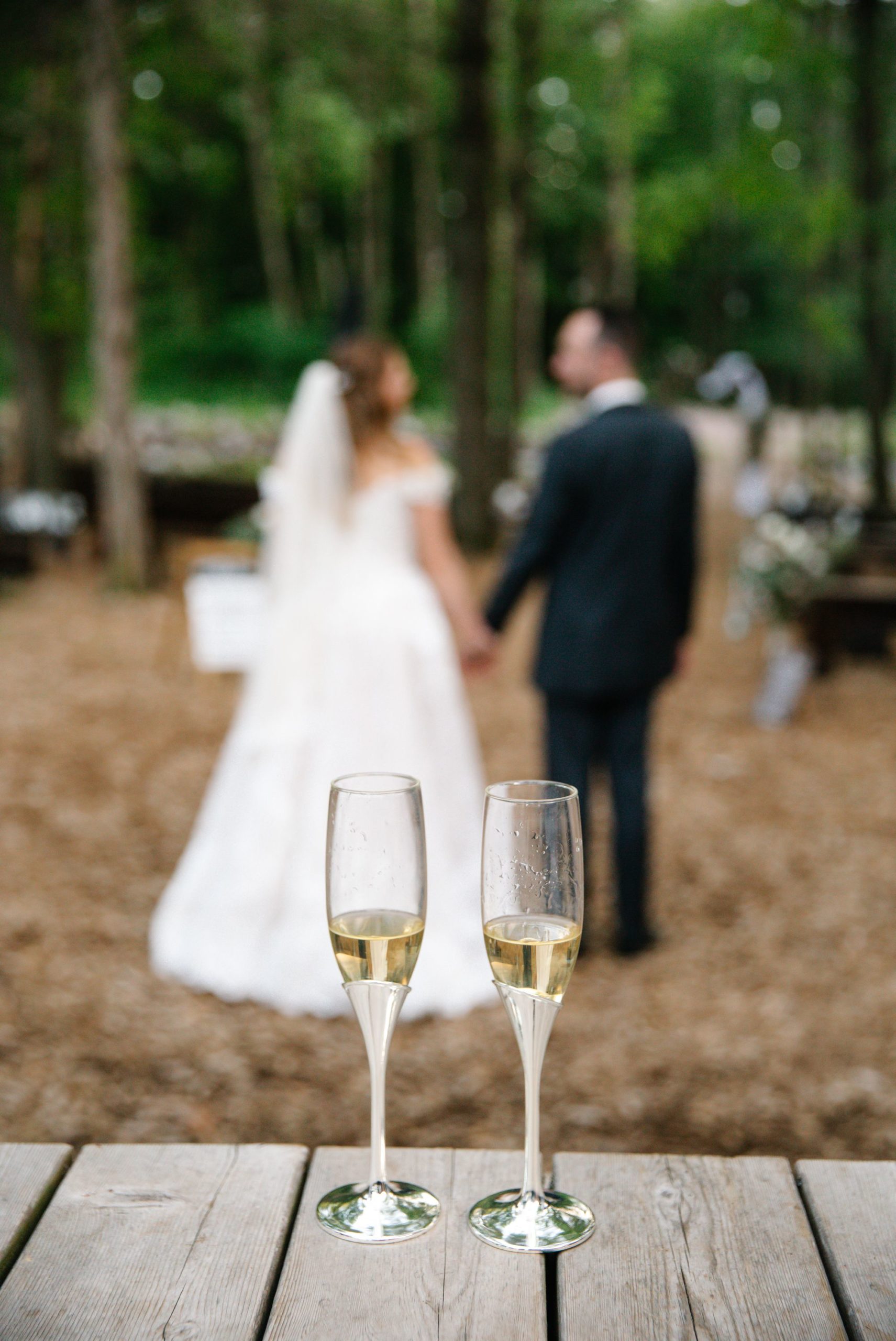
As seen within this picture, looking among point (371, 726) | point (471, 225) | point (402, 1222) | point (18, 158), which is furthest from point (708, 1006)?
point (18, 158)

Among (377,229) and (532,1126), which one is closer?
Result: (532,1126)

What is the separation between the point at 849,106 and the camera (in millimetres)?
13039

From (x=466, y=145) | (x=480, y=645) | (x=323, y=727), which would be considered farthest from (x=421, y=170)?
(x=323, y=727)

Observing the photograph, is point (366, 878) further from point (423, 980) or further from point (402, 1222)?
point (423, 980)

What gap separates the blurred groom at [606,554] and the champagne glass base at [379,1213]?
3.02 m

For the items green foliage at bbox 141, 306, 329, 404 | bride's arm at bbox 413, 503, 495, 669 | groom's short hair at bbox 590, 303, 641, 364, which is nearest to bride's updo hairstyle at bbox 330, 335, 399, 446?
bride's arm at bbox 413, 503, 495, 669

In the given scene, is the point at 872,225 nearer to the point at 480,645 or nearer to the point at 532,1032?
the point at 480,645

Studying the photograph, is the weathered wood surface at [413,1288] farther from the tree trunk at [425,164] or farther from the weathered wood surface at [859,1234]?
the tree trunk at [425,164]

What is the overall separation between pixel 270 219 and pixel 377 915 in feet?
111

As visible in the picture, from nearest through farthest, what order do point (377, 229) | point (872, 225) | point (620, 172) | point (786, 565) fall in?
1. point (786, 565)
2. point (872, 225)
3. point (620, 172)
4. point (377, 229)

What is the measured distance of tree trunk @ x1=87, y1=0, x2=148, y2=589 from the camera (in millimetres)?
10766

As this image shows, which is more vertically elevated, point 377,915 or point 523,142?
point 523,142

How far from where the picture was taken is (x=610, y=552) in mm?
4137

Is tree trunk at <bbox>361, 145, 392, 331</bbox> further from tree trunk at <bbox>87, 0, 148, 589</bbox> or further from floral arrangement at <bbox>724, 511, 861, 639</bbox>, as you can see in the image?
floral arrangement at <bbox>724, 511, 861, 639</bbox>
